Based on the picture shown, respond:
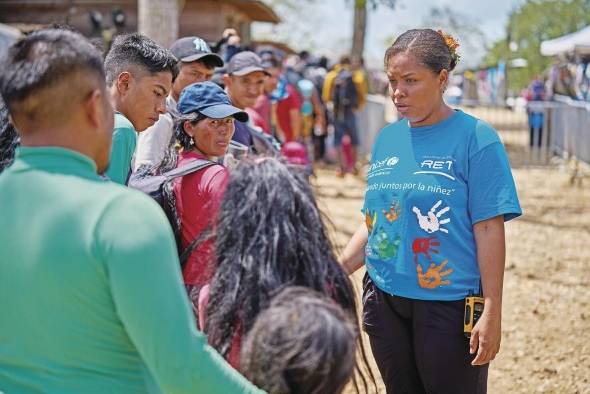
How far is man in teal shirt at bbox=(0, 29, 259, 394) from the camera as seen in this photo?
1620 millimetres

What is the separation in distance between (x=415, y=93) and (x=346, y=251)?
0.75 metres

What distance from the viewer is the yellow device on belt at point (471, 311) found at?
3.03 m

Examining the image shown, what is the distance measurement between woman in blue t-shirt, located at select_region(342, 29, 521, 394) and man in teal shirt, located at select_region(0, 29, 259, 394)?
4.80 feet

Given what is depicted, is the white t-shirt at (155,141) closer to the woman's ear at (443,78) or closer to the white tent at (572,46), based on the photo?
the woman's ear at (443,78)

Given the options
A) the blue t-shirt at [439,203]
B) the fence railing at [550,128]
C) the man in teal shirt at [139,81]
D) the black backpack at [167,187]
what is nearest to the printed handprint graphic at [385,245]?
the blue t-shirt at [439,203]

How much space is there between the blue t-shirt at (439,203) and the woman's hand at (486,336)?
146mm

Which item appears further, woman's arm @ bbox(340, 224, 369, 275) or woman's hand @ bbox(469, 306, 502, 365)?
woman's arm @ bbox(340, 224, 369, 275)

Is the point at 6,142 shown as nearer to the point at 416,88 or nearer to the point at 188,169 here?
the point at 188,169

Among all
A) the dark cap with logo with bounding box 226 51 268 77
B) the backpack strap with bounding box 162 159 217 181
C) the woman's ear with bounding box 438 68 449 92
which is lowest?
the backpack strap with bounding box 162 159 217 181

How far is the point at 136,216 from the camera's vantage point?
161cm

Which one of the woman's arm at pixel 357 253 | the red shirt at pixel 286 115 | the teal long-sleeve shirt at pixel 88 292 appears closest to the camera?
the teal long-sleeve shirt at pixel 88 292

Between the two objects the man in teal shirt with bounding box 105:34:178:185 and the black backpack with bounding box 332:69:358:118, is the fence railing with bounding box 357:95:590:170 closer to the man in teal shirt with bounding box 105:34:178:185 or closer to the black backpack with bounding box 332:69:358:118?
the black backpack with bounding box 332:69:358:118

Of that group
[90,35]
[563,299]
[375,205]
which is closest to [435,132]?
[375,205]

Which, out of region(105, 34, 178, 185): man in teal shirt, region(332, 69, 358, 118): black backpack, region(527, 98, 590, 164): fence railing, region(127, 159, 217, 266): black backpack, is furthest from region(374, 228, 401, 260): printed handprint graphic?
region(527, 98, 590, 164): fence railing
